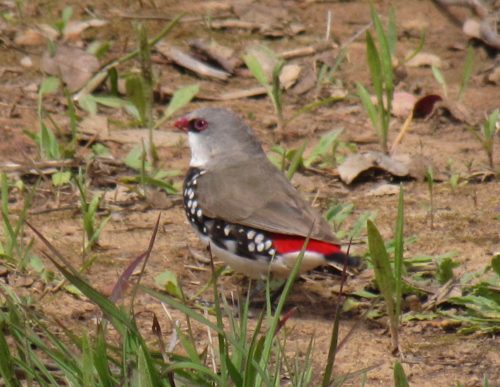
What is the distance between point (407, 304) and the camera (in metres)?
4.93

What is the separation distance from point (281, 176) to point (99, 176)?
4.02ft

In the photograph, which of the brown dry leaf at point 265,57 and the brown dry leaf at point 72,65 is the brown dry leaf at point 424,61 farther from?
the brown dry leaf at point 72,65

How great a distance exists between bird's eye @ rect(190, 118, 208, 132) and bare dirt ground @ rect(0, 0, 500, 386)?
0.40 metres

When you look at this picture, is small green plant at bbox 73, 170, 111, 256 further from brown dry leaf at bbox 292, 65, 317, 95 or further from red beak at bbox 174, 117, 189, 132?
brown dry leaf at bbox 292, 65, 317, 95

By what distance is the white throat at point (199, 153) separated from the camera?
5.88 metres

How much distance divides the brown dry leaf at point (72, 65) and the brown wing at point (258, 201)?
6.18 ft

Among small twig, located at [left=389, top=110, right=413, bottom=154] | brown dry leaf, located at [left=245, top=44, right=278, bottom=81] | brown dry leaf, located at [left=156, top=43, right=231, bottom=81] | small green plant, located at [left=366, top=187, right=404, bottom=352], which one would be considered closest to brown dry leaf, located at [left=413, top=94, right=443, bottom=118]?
small twig, located at [left=389, top=110, right=413, bottom=154]

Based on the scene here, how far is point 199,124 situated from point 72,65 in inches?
61.0

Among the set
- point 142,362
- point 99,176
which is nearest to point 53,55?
point 99,176

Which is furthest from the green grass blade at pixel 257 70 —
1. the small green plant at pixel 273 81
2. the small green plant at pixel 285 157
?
the small green plant at pixel 285 157

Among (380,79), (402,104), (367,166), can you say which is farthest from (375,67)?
(402,104)

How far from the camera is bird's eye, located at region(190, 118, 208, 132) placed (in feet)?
20.0

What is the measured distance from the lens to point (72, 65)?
23.9ft

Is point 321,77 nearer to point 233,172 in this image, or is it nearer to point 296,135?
point 296,135
